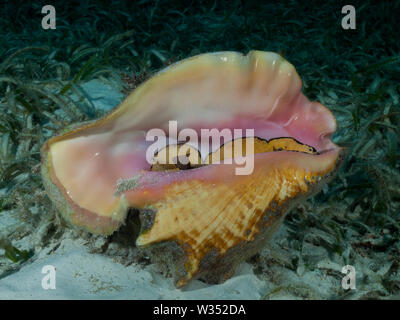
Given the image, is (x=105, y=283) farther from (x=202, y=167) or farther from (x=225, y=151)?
(x=225, y=151)

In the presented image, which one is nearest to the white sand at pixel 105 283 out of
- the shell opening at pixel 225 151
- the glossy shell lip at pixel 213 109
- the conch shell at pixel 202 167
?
the conch shell at pixel 202 167

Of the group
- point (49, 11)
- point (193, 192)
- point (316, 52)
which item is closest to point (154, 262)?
point (193, 192)

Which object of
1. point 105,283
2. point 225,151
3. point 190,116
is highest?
point 190,116

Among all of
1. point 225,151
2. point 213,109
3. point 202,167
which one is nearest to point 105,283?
point 202,167

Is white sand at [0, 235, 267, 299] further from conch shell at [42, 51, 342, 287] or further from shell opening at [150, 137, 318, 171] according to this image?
shell opening at [150, 137, 318, 171]

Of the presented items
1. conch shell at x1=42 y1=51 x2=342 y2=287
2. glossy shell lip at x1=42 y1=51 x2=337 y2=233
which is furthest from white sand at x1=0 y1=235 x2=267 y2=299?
glossy shell lip at x1=42 y1=51 x2=337 y2=233

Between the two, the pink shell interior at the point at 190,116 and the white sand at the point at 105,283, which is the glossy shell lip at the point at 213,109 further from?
the white sand at the point at 105,283

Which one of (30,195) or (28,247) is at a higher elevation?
(30,195)

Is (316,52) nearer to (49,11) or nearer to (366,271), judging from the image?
(366,271)
